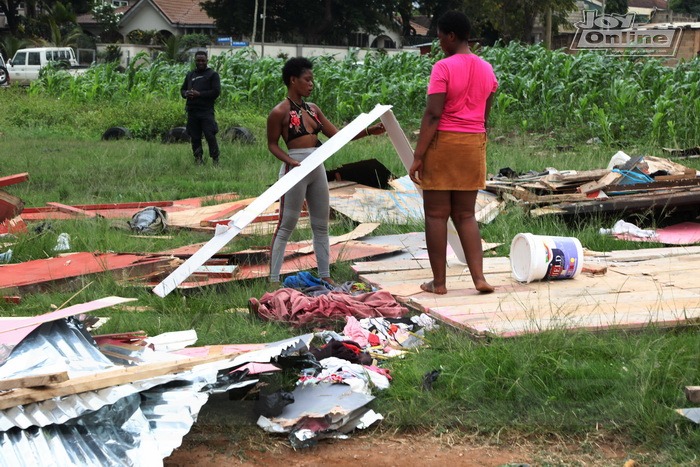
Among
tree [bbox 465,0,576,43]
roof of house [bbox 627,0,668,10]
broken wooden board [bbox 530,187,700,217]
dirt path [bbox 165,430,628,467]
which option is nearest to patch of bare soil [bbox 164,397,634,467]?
dirt path [bbox 165,430,628,467]

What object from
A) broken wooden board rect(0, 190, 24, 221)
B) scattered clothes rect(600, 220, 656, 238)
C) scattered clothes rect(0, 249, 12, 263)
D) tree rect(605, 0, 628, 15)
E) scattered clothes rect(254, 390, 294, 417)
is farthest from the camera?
tree rect(605, 0, 628, 15)

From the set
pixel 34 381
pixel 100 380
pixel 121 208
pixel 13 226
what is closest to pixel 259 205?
pixel 100 380

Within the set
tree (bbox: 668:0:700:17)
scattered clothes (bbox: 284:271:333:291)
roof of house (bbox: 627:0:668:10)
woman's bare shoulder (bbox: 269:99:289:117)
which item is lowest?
scattered clothes (bbox: 284:271:333:291)

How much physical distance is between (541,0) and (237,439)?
41.4 m

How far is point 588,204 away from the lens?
351 inches

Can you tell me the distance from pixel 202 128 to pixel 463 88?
27.3 feet

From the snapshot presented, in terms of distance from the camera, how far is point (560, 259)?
21.3 ft

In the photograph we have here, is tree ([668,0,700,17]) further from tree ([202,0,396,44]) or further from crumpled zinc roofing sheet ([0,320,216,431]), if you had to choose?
crumpled zinc roofing sheet ([0,320,216,431])

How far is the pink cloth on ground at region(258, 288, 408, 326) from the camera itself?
19.3 feet

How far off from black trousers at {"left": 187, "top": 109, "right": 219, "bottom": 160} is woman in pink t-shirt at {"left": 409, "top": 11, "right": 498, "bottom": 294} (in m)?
7.95

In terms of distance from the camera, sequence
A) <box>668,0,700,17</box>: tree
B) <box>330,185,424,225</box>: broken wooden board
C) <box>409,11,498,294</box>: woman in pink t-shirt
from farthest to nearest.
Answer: <box>668,0,700,17</box>: tree, <box>330,185,424,225</box>: broken wooden board, <box>409,11,498,294</box>: woman in pink t-shirt

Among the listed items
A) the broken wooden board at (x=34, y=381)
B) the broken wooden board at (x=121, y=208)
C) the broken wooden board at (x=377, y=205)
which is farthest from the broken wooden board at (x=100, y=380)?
the broken wooden board at (x=121, y=208)

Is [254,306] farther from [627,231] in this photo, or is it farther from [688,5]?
[688,5]

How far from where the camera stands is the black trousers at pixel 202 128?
13688 mm
